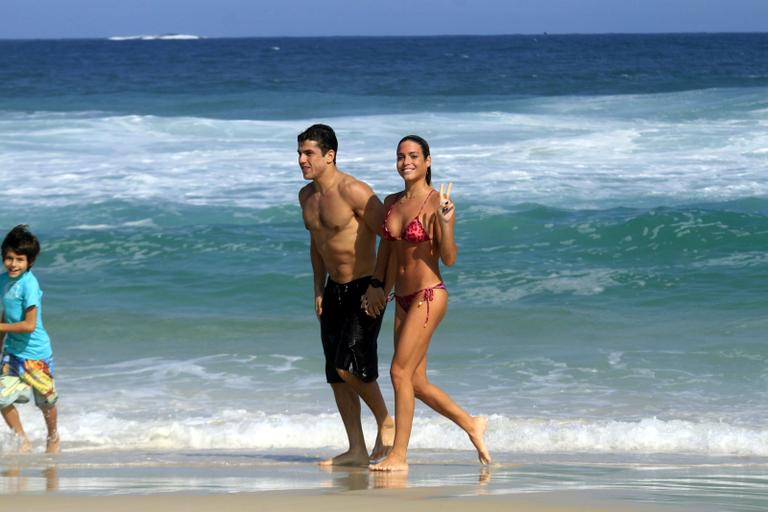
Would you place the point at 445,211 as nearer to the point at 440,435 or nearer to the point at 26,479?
the point at 440,435

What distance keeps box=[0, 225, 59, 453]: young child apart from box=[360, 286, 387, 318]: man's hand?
5.28 feet

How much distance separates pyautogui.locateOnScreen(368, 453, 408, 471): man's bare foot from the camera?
5.46 m

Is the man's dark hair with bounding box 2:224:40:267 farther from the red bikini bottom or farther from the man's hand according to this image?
the red bikini bottom

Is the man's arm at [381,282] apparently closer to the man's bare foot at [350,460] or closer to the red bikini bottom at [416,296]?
the red bikini bottom at [416,296]

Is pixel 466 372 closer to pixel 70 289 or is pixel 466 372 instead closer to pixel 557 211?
pixel 70 289

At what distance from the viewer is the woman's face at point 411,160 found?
538 centimetres

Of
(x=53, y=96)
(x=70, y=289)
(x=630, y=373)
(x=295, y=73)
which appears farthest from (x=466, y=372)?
(x=295, y=73)

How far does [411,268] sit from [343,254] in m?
0.36

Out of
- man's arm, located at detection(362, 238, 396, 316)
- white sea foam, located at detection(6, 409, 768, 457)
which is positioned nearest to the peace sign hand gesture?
man's arm, located at detection(362, 238, 396, 316)

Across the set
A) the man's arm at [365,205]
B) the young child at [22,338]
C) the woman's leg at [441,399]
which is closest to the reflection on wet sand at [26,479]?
the young child at [22,338]

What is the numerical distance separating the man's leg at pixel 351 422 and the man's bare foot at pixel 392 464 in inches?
13.7

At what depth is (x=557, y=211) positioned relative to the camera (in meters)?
14.8

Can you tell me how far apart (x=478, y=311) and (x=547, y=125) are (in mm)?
15162

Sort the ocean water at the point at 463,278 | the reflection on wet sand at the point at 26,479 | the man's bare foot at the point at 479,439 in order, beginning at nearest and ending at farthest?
the reflection on wet sand at the point at 26,479, the man's bare foot at the point at 479,439, the ocean water at the point at 463,278
